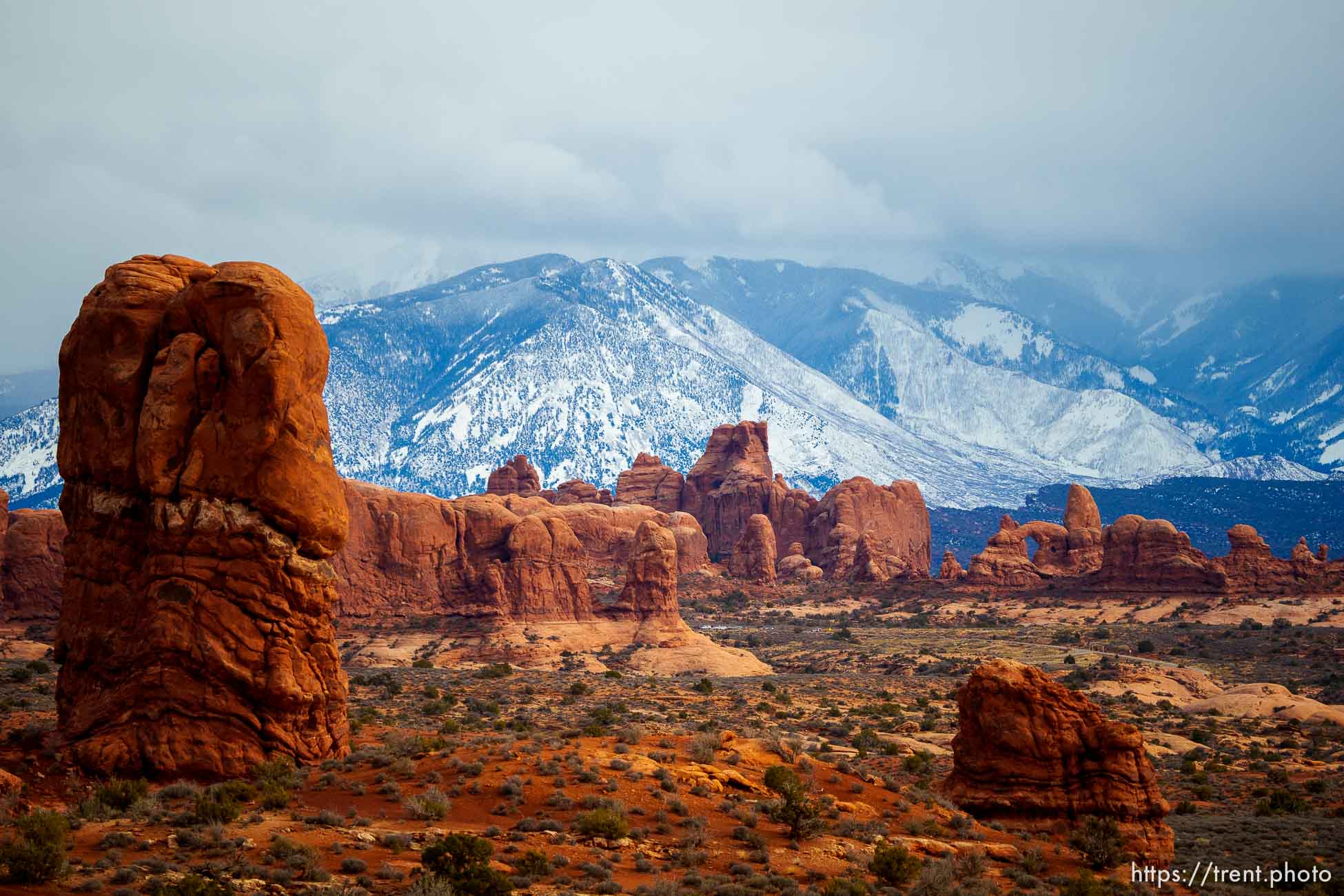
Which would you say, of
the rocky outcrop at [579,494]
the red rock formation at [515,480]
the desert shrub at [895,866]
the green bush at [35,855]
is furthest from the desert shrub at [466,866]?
the rocky outcrop at [579,494]

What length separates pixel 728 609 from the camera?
366 feet

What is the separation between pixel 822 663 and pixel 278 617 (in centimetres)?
5333

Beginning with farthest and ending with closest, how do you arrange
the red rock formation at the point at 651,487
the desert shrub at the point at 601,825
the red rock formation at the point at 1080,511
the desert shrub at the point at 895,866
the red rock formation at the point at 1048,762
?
the red rock formation at the point at 651,487 → the red rock formation at the point at 1080,511 → the red rock formation at the point at 1048,762 → the desert shrub at the point at 601,825 → the desert shrub at the point at 895,866

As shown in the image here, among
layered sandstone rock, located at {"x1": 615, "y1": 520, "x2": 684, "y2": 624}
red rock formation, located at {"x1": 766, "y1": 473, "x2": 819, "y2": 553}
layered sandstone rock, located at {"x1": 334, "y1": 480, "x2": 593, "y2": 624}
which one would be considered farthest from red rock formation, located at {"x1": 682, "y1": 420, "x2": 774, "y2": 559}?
layered sandstone rock, located at {"x1": 334, "y1": 480, "x2": 593, "y2": 624}

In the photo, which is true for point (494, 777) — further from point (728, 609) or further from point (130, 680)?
point (728, 609)

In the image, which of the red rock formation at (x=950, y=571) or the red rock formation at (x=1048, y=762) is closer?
the red rock formation at (x=1048, y=762)

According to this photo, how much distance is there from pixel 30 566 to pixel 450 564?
20980 millimetres

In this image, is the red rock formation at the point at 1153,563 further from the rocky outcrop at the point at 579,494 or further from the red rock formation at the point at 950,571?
the rocky outcrop at the point at 579,494

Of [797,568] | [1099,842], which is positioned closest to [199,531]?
A: [1099,842]

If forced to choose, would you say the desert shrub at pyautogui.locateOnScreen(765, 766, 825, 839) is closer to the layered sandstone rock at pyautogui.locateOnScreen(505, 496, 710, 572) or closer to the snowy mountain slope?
the layered sandstone rock at pyautogui.locateOnScreen(505, 496, 710, 572)

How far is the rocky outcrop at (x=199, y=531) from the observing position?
27.6 metres

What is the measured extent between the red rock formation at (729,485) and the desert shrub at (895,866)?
385 feet

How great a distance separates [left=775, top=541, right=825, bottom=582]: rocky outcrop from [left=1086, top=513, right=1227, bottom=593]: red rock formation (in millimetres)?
31367

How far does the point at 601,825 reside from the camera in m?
23.9
